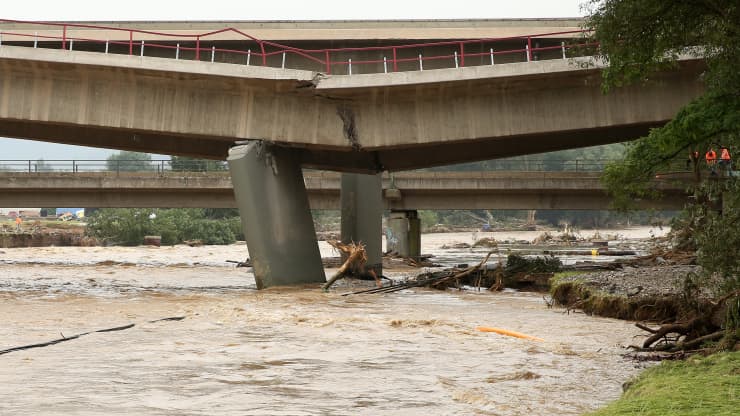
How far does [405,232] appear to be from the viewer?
53.8 metres

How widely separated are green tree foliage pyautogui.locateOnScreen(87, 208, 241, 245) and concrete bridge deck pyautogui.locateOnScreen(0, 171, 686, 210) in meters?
24.6

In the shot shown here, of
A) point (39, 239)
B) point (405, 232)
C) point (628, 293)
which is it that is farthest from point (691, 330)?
point (39, 239)

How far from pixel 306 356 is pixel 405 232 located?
40331 millimetres

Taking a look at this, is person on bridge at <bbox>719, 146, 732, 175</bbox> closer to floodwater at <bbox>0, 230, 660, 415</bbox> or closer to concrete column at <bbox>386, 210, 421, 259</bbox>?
floodwater at <bbox>0, 230, 660, 415</bbox>

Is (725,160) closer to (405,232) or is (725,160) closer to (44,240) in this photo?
(405,232)

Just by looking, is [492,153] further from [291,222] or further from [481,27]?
[291,222]

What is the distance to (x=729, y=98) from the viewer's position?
1369cm

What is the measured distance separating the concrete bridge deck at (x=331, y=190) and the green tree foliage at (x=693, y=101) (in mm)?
32665

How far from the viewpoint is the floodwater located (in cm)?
995

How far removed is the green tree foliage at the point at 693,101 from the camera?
1347cm

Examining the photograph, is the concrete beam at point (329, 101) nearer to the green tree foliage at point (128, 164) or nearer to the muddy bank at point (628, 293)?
the muddy bank at point (628, 293)

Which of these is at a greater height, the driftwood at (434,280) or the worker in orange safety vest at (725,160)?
the worker in orange safety vest at (725,160)

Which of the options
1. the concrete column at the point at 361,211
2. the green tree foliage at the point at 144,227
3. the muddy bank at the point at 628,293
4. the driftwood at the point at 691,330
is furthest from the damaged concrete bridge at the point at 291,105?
the green tree foliage at the point at 144,227

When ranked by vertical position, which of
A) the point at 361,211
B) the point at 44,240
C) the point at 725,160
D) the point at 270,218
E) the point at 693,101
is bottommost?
the point at 44,240
